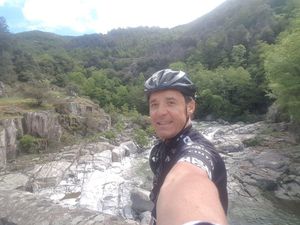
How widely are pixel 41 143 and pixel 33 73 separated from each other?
26924 millimetres

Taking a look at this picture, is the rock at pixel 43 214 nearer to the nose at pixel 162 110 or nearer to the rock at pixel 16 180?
the nose at pixel 162 110

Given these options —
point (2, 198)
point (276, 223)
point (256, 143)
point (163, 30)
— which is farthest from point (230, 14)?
point (2, 198)

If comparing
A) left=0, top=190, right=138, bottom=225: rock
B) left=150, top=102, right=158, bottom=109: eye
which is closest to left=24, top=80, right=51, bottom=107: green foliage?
left=0, top=190, right=138, bottom=225: rock

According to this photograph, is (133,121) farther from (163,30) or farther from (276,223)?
(163,30)

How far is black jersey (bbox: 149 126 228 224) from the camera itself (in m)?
1.71

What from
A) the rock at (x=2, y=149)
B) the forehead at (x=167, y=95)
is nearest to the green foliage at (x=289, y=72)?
the rock at (x=2, y=149)

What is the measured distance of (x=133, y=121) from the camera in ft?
133

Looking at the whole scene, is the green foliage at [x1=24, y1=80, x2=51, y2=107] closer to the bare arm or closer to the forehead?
the forehead

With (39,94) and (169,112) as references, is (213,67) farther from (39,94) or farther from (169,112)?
(169,112)

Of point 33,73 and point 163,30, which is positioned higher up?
point 163,30

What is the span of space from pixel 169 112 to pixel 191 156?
528 mm

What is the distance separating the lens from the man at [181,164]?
1.29m

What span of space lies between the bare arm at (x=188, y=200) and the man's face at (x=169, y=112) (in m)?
0.63

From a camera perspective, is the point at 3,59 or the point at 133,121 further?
the point at 3,59
